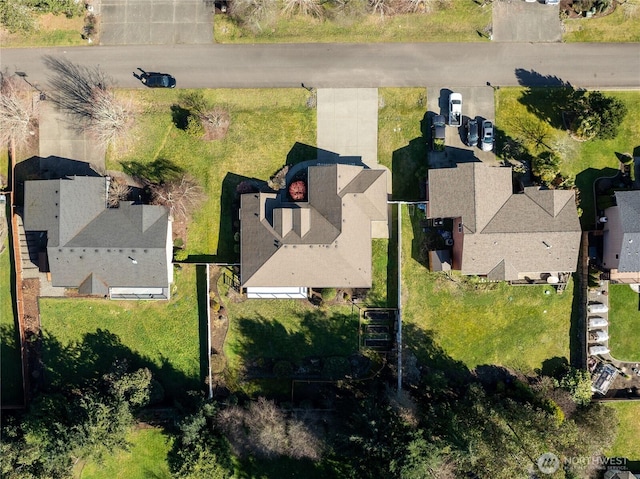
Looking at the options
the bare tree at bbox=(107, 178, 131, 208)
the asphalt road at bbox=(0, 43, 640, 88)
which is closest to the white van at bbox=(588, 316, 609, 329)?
the asphalt road at bbox=(0, 43, 640, 88)

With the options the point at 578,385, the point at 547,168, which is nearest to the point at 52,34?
the point at 547,168

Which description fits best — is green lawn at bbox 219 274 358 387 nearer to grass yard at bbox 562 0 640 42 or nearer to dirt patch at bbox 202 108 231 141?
dirt patch at bbox 202 108 231 141

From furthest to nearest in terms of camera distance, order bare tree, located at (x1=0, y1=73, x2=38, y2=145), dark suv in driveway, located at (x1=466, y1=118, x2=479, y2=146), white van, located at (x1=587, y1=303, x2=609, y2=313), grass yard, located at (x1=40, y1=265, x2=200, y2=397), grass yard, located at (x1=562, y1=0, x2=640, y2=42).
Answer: grass yard, located at (x1=40, y1=265, x2=200, y2=397) → grass yard, located at (x1=562, y1=0, x2=640, y2=42) → white van, located at (x1=587, y1=303, x2=609, y2=313) → dark suv in driveway, located at (x1=466, y1=118, x2=479, y2=146) → bare tree, located at (x1=0, y1=73, x2=38, y2=145)

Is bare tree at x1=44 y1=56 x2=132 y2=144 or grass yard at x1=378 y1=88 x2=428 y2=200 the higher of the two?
bare tree at x1=44 y1=56 x2=132 y2=144

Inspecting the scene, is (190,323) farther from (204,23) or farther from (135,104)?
(204,23)

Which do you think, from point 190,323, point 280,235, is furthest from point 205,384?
point 280,235

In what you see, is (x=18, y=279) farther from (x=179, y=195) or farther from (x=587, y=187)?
(x=587, y=187)
